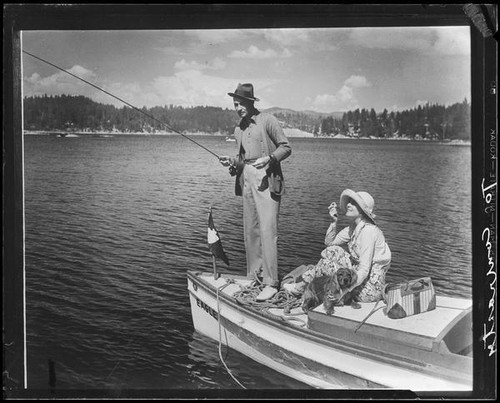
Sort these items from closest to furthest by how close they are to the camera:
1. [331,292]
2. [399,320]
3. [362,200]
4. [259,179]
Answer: [399,320] < [331,292] < [362,200] < [259,179]

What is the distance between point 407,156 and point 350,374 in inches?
61.0

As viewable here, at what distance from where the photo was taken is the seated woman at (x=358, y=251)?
4172 millimetres

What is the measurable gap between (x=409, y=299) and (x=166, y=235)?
1703mm

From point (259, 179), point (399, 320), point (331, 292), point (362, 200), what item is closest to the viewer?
point (399, 320)

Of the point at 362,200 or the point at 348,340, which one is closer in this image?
the point at 348,340

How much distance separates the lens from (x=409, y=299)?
4.07m

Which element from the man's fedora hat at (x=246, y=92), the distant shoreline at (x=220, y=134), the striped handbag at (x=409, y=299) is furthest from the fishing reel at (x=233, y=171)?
the striped handbag at (x=409, y=299)

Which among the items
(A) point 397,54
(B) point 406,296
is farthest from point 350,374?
(A) point 397,54

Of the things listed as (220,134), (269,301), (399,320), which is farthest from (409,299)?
(220,134)

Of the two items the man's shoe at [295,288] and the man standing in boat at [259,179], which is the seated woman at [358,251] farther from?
the man standing in boat at [259,179]

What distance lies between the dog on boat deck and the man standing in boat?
27 cm

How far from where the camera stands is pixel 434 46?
428 centimetres

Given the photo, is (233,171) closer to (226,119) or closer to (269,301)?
(226,119)

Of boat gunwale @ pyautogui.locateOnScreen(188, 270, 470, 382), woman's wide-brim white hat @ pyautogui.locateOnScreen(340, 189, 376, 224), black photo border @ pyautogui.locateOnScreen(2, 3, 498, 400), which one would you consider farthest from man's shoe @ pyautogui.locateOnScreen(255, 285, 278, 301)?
woman's wide-brim white hat @ pyautogui.locateOnScreen(340, 189, 376, 224)
